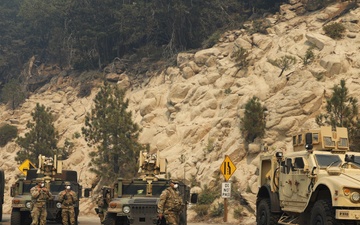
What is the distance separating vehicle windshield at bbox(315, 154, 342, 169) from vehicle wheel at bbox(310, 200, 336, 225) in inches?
56.4

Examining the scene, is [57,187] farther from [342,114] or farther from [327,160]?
[342,114]

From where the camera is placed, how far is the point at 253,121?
33594mm

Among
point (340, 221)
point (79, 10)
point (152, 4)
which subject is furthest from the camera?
point (79, 10)

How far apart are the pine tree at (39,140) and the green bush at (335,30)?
60.9 feet

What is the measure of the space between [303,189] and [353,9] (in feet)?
91.4

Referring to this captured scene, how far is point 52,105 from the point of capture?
51469 mm

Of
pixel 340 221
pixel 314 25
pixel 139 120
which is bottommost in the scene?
pixel 340 221

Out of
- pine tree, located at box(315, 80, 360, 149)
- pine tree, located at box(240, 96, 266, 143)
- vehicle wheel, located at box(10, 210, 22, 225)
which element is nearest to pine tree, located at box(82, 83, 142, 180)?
pine tree, located at box(240, 96, 266, 143)

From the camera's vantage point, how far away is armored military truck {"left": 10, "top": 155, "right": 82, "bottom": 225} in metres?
22.6

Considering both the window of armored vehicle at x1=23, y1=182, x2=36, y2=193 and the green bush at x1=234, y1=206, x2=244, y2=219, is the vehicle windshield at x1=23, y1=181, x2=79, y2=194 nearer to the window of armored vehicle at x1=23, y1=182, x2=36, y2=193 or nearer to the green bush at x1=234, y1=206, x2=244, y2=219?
the window of armored vehicle at x1=23, y1=182, x2=36, y2=193

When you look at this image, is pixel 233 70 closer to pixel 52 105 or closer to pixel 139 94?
pixel 139 94

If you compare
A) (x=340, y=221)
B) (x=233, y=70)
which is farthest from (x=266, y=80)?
(x=340, y=221)

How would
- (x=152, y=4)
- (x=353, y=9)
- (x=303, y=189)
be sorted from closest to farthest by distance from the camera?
(x=303, y=189)
(x=353, y=9)
(x=152, y=4)

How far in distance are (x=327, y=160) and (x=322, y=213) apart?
7.09 feet
